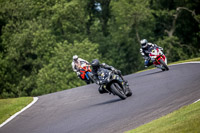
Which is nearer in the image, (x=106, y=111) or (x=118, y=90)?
(x=106, y=111)

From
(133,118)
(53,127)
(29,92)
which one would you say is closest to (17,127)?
(53,127)

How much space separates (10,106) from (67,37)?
145 ft

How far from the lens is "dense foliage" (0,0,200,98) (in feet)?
164

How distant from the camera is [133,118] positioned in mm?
10219

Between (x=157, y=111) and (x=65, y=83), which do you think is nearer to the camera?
(x=157, y=111)

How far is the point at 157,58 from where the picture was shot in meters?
21.4

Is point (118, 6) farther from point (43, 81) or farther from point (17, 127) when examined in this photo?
point (17, 127)

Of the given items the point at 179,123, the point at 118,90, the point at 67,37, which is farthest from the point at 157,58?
the point at 67,37

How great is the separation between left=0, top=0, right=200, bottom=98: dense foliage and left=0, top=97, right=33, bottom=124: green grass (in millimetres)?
29414

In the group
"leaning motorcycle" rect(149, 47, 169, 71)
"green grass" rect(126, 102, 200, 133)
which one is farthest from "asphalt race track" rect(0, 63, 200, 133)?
"leaning motorcycle" rect(149, 47, 169, 71)

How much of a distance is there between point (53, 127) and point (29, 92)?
143 ft

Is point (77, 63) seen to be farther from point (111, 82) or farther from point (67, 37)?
point (67, 37)

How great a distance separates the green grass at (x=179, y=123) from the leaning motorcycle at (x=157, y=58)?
11.8m

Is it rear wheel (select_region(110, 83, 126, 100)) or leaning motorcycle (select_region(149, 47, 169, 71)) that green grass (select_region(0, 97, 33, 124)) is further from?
leaning motorcycle (select_region(149, 47, 169, 71))
